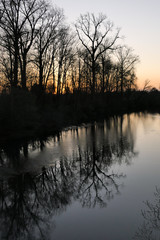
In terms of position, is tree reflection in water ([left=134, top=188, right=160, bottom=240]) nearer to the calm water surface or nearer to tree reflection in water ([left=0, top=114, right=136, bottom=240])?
the calm water surface

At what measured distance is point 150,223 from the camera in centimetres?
651

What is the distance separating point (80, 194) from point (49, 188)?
4.40ft

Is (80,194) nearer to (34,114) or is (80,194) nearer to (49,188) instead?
(49,188)

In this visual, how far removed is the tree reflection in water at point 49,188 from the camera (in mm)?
6867

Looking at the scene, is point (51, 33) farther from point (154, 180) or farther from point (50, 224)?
point (50, 224)

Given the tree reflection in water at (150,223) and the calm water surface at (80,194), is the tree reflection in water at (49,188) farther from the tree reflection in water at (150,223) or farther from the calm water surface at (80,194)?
the tree reflection in water at (150,223)

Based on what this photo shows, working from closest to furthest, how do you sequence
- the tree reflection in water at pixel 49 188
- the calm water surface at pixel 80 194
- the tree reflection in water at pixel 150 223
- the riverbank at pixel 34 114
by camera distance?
the tree reflection in water at pixel 150 223, the calm water surface at pixel 80 194, the tree reflection in water at pixel 49 188, the riverbank at pixel 34 114

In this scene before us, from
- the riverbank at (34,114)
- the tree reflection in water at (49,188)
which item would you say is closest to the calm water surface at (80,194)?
the tree reflection in water at (49,188)

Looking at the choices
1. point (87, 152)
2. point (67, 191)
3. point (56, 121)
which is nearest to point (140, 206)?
point (67, 191)

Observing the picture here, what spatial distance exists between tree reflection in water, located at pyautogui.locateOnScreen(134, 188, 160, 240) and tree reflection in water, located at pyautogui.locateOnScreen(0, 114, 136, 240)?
1.41 metres

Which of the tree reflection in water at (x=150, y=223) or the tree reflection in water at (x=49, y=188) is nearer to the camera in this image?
the tree reflection in water at (x=150, y=223)

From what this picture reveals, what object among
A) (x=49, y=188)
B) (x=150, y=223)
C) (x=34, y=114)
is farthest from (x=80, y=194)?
(x=34, y=114)

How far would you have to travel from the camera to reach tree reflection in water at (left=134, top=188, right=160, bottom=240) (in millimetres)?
5953

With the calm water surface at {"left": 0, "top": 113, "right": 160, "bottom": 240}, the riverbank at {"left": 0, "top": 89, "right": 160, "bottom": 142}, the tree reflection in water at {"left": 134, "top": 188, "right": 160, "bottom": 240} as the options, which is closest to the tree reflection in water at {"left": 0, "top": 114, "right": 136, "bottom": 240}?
the calm water surface at {"left": 0, "top": 113, "right": 160, "bottom": 240}
